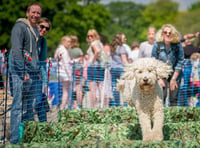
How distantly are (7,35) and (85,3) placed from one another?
2126cm

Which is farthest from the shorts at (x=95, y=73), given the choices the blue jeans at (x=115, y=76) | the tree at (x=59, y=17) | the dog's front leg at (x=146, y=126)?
the tree at (x=59, y=17)

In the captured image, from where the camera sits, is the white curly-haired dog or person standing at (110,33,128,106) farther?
person standing at (110,33,128,106)

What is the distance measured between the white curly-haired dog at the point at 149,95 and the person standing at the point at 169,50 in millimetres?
1689

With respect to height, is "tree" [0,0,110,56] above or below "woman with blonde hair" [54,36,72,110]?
above

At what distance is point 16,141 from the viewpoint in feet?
17.7

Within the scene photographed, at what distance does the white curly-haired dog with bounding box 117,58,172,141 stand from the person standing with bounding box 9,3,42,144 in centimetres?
170

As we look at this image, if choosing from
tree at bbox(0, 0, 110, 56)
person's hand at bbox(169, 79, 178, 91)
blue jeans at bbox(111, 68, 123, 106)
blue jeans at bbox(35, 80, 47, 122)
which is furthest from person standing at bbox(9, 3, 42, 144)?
tree at bbox(0, 0, 110, 56)

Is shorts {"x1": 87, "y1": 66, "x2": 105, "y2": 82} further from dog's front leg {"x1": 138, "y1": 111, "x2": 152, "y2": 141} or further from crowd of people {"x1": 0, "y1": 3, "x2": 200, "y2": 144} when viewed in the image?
dog's front leg {"x1": 138, "y1": 111, "x2": 152, "y2": 141}

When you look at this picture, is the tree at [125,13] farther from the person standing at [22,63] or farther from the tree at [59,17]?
the person standing at [22,63]

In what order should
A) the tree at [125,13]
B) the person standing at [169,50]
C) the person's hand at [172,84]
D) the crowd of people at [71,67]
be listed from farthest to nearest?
the tree at [125,13] → the person's hand at [172,84] → the person standing at [169,50] → the crowd of people at [71,67]

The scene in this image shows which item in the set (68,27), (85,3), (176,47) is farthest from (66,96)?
(85,3)

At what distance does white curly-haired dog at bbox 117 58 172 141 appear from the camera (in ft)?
14.6

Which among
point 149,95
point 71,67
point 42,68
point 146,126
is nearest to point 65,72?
point 71,67

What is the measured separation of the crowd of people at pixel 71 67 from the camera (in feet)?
18.1
